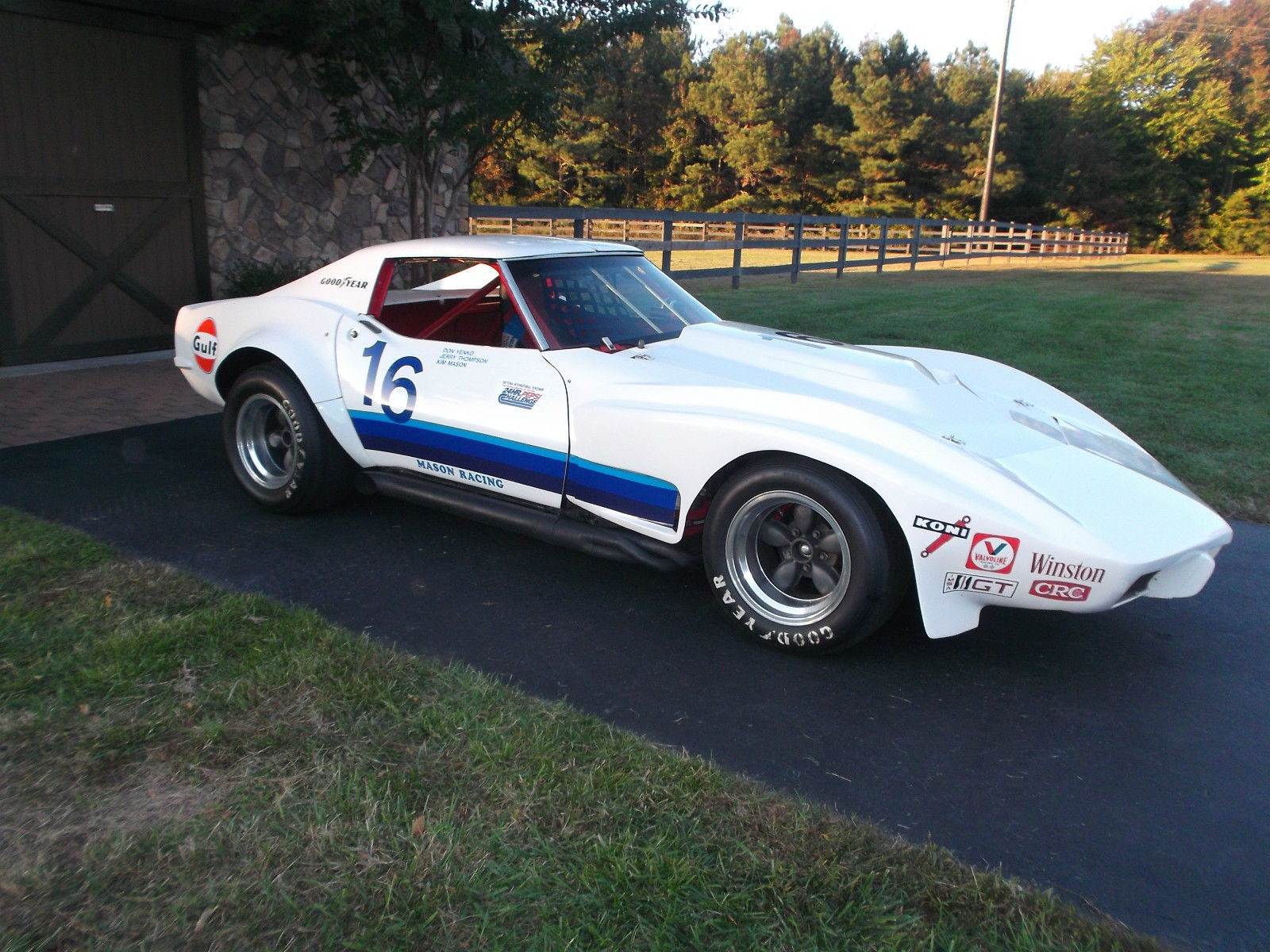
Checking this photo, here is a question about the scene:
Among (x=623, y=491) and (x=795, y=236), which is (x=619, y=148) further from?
(x=623, y=491)

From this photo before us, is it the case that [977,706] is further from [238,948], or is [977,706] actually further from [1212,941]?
[238,948]

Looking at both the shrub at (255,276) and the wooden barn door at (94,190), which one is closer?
the wooden barn door at (94,190)

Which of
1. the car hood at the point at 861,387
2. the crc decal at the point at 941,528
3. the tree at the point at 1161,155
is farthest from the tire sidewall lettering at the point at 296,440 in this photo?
the tree at the point at 1161,155

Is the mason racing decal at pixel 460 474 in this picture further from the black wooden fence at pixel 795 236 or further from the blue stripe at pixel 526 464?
the black wooden fence at pixel 795 236

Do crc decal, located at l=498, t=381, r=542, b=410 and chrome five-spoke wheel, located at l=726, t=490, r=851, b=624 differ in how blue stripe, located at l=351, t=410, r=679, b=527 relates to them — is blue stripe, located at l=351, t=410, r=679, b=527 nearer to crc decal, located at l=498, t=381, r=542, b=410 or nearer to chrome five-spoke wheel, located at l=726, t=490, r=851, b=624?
crc decal, located at l=498, t=381, r=542, b=410

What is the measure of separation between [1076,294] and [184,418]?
15561 mm

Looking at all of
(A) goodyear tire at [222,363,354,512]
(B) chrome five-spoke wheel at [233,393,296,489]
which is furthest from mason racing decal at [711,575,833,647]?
(B) chrome five-spoke wheel at [233,393,296,489]

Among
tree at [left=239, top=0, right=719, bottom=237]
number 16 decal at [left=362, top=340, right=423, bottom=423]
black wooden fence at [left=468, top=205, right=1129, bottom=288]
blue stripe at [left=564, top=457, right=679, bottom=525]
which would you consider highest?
tree at [left=239, top=0, right=719, bottom=237]

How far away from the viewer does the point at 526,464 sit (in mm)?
3873

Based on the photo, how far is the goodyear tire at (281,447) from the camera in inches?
178

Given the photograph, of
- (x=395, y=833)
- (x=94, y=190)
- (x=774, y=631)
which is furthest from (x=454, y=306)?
(x=94, y=190)

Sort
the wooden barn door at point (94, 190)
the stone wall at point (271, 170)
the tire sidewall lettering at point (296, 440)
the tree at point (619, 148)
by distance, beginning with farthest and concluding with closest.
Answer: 1. the tree at point (619, 148)
2. the stone wall at point (271, 170)
3. the wooden barn door at point (94, 190)
4. the tire sidewall lettering at point (296, 440)

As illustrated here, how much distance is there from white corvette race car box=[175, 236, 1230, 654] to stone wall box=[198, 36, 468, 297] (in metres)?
4.95

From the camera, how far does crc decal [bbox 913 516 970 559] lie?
118 inches
